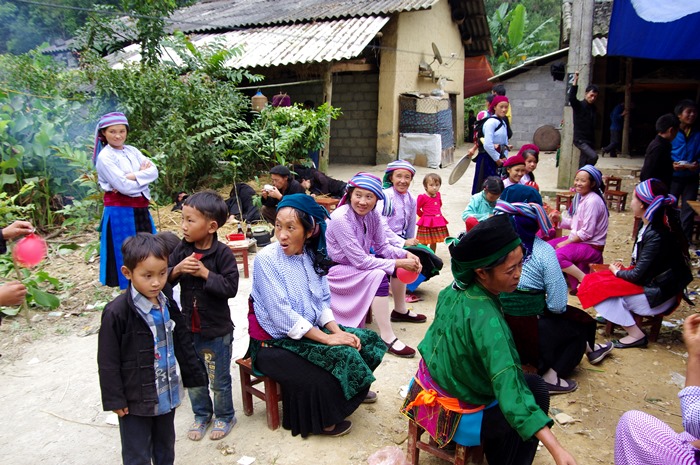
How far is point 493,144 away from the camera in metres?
7.90

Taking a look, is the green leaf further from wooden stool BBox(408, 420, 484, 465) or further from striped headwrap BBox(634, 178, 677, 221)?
striped headwrap BBox(634, 178, 677, 221)

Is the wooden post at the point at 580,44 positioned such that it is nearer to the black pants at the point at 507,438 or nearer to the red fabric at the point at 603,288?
the red fabric at the point at 603,288

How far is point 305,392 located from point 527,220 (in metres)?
1.84

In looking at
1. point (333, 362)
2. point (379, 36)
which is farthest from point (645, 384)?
point (379, 36)

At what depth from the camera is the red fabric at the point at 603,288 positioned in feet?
14.1

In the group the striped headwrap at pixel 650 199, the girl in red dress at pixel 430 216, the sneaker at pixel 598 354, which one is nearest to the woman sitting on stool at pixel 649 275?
the striped headwrap at pixel 650 199

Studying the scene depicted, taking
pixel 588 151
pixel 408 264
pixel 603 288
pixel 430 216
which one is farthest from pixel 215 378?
pixel 588 151

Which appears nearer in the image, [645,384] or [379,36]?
[645,384]

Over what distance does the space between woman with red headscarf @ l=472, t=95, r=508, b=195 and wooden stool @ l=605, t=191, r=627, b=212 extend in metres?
2.11

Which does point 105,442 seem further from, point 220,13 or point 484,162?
point 220,13

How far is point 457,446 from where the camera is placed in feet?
8.48

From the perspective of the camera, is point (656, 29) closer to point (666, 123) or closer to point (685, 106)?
point (666, 123)

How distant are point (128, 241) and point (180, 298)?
77 cm

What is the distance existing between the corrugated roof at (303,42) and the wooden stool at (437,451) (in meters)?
9.36
